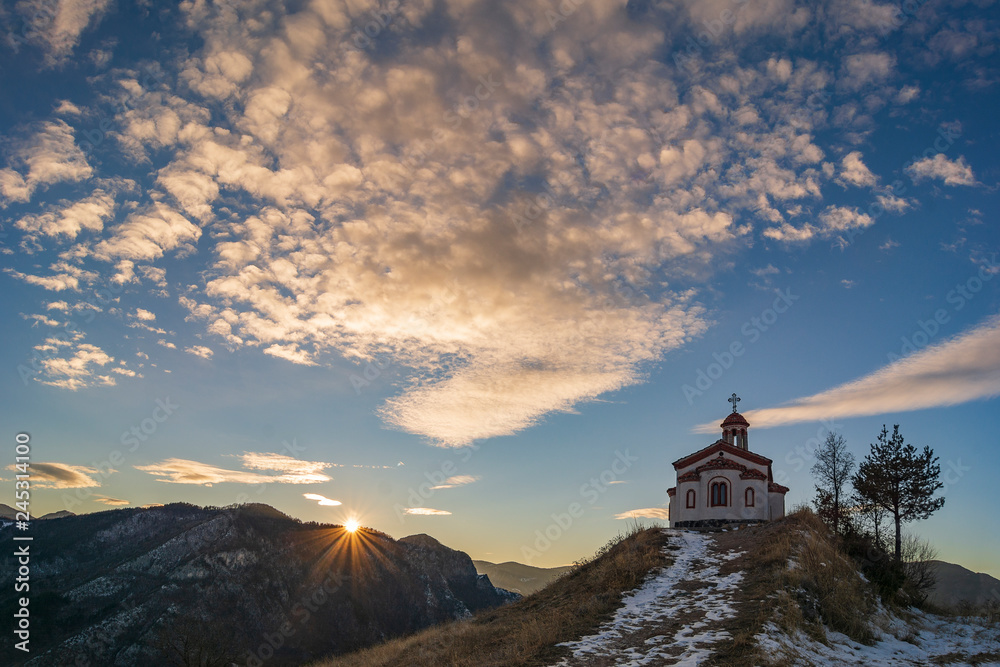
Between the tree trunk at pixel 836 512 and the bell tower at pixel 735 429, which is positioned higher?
the bell tower at pixel 735 429

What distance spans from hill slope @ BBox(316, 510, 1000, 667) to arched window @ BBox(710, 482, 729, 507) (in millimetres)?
12355

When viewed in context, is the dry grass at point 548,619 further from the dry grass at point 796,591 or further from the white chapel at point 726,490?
the white chapel at point 726,490

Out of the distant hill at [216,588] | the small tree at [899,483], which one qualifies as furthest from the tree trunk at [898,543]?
the distant hill at [216,588]

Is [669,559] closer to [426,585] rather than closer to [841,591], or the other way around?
[841,591]

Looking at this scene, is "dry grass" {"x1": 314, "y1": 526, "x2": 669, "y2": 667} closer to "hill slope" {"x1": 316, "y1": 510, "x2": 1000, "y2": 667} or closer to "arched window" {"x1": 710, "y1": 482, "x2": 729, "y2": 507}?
"hill slope" {"x1": 316, "y1": 510, "x2": 1000, "y2": 667}

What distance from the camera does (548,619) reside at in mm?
19984

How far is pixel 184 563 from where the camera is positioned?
366 ft

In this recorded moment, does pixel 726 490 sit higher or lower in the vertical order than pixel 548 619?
higher

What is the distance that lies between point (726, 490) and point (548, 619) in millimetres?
25301

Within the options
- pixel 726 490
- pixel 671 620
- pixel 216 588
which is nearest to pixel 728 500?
pixel 726 490

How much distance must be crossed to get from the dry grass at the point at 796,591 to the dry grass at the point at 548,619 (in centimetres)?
425

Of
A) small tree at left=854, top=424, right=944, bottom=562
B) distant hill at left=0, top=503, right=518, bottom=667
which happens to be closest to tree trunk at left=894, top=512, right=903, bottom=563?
small tree at left=854, top=424, right=944, bottom=562

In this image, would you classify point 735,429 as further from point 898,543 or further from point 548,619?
point 548,619

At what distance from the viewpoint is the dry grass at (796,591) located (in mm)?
15782
